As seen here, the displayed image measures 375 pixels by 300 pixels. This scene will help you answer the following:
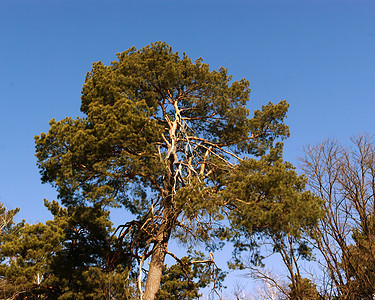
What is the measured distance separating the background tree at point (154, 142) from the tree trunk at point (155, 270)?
0.09 feet

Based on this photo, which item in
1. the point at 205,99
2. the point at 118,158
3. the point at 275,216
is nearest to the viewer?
the point at 275,216

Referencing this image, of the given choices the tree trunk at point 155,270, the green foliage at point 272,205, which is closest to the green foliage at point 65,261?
the tree trunk at point 155,270

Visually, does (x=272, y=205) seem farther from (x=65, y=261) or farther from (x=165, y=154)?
(x=65, y=261)

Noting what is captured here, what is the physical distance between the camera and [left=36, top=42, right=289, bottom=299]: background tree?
31.8 ft

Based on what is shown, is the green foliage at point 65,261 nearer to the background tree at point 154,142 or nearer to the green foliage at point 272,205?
the background tree at point 154,142

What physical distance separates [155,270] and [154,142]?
3.75 meters

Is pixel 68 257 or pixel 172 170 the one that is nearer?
pixel 172 170

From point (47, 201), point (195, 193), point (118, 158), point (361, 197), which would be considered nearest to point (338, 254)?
point (361, 197)

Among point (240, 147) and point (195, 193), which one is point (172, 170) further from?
point (240, 147)

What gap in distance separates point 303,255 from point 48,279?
782cm

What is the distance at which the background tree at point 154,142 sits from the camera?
31.8 feet

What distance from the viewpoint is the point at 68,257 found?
11.9m

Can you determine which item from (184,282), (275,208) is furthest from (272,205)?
(184,282)

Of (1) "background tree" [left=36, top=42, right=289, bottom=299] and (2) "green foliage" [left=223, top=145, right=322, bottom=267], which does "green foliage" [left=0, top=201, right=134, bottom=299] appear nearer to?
(1) "background tree" [left=36, top=42, right=289, bottom=299]
